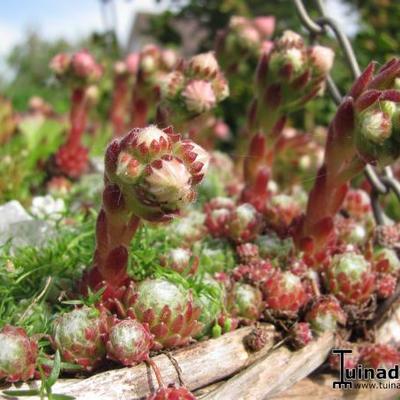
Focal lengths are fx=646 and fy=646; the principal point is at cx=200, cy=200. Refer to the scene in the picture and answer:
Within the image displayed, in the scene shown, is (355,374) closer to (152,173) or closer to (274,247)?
(274,247)

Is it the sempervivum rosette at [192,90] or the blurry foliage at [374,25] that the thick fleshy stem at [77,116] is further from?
→ the blurry foliage at [374,25]

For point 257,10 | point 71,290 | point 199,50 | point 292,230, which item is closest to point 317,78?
point 292,230

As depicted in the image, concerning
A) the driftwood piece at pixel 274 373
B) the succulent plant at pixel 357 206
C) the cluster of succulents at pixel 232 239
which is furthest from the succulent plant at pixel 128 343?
the succulent plant at pixel 357 206

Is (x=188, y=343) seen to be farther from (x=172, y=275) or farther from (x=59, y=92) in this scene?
(x=59, y=92)

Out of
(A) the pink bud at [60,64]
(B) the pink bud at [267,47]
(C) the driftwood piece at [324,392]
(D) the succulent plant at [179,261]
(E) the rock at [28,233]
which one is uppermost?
(B) the pink bud at [267,47]

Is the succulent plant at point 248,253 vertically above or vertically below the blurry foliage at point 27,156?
below

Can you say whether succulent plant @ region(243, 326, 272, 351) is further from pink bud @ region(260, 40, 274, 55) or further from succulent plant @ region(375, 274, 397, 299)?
pink bud @ region(260, 40, 274, 55)
